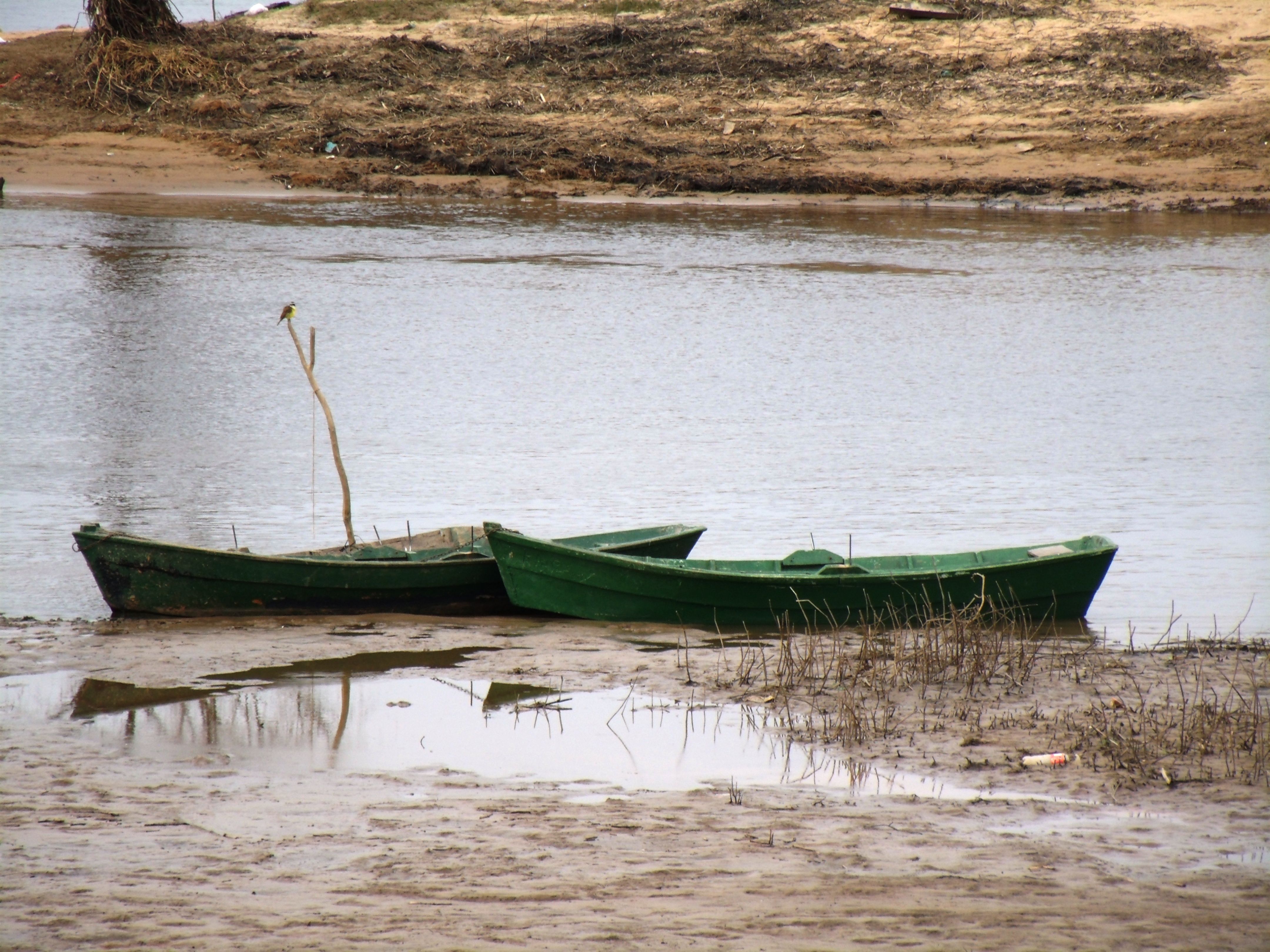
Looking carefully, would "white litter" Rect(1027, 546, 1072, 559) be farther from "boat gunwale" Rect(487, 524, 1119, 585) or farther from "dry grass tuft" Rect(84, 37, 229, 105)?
"dry grass tuft" Rect(84, 37, 229, 105)

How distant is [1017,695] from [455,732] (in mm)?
2760

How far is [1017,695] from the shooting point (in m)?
6.84

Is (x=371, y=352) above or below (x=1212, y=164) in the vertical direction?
below

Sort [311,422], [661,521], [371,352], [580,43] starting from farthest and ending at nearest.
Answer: [580,43] → [371,352] → [311,422] → [661,521]

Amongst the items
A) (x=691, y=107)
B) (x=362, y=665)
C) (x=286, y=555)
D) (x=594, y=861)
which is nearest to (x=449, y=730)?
(x=362, y=665)

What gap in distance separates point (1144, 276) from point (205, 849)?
1798cm

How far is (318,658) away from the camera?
25.3 ft

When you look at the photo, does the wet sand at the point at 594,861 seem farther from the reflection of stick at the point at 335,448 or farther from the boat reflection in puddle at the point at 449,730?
the reflection of stick at the point at 335,448

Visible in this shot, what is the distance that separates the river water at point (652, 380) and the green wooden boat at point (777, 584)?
0.81m

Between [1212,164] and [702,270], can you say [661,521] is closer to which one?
[702,270]

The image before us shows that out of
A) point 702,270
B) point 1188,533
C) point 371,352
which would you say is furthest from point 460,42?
point 1188,533

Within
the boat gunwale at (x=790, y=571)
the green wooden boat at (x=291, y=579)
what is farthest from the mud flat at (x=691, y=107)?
the boat gunwale at (x=790, y=571)

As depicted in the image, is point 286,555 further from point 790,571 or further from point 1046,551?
point 1046,551

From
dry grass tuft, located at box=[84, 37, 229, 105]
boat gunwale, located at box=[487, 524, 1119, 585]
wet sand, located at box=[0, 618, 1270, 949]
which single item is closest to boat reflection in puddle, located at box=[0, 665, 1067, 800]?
wet sand, located at box=[0, 618, 1270, 949]
